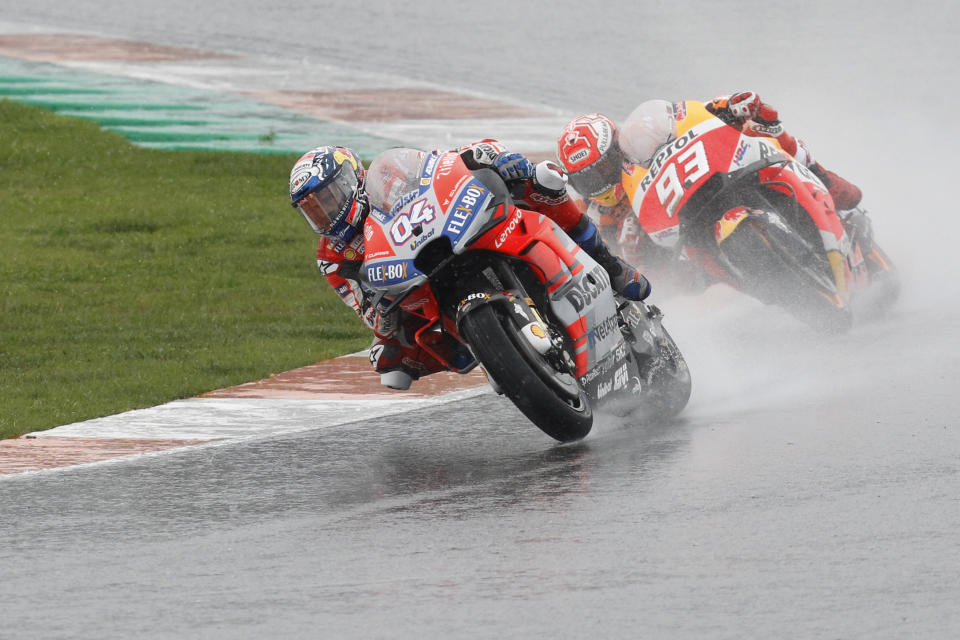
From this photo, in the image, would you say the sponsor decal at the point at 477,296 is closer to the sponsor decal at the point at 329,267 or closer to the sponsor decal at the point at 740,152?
the sponsor decal at the point at 329,267

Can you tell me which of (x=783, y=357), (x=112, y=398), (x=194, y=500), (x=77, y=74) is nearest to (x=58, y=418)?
(x=112, y=398)

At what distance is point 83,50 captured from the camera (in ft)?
76.2

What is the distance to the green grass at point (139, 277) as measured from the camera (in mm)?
10105

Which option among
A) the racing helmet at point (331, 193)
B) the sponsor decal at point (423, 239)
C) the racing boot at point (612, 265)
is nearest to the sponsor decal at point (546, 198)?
the racing boot at point (612, 265)

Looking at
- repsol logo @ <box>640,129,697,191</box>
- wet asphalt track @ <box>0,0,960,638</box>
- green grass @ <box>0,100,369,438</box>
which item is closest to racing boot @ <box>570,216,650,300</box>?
wet asphalt track @ <box>0,0,960,638</box>

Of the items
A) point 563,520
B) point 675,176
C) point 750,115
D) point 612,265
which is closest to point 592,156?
point 675,176

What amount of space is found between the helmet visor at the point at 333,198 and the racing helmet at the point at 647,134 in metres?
2.66

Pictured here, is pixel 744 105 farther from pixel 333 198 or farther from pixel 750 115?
pixel 333 198

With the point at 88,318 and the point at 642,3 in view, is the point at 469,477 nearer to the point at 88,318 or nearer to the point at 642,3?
the point at 88,318

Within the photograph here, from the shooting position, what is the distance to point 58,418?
9.02 meters

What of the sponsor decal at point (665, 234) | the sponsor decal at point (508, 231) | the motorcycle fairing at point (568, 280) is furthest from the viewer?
the sponsor decal at point (665, 234)

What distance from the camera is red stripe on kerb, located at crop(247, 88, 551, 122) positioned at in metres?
18.9

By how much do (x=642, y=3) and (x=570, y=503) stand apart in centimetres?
1998

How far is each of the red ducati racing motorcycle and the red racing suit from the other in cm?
13
